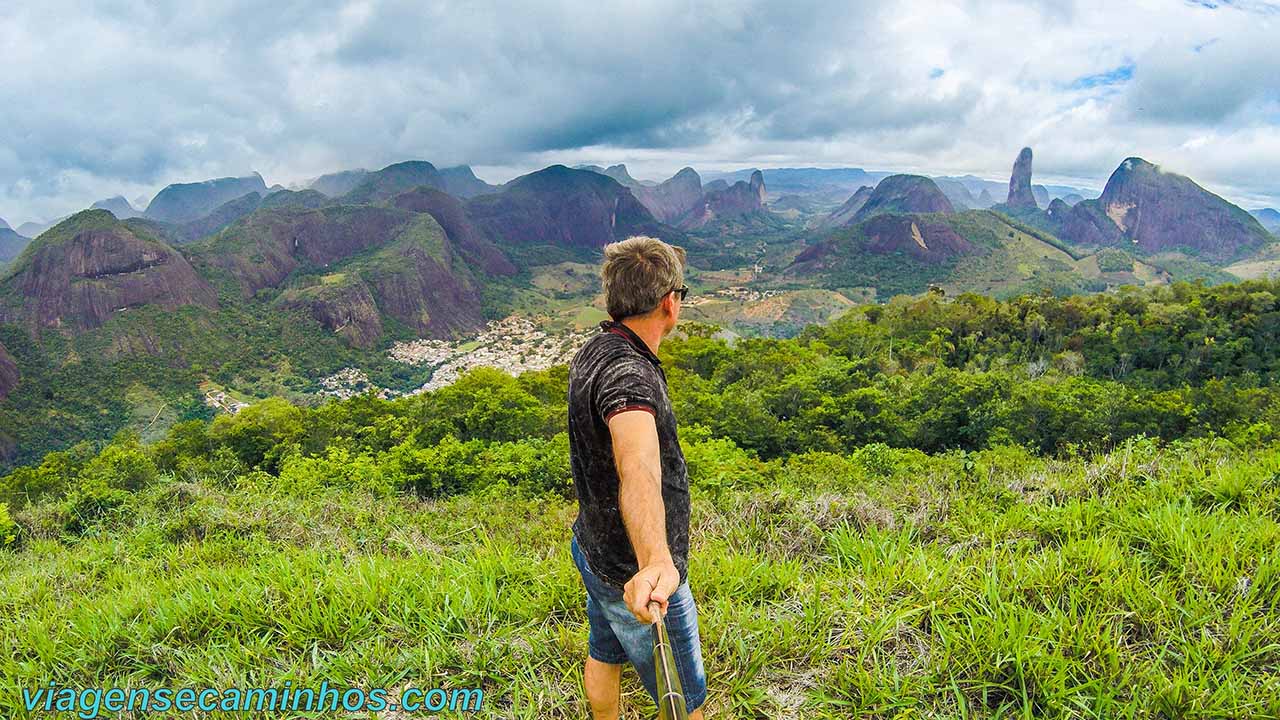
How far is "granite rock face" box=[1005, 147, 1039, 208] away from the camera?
19300 cm

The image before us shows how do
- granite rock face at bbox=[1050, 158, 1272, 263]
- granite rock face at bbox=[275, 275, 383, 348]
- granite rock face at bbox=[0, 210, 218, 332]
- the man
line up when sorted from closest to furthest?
the man → granite rock face at bbox=[0, 210, 218, 332] → granite rock face at bbox=[275, 275, 383, 348] → granite rock face at bbox=[1050, 158, 1272, 263]

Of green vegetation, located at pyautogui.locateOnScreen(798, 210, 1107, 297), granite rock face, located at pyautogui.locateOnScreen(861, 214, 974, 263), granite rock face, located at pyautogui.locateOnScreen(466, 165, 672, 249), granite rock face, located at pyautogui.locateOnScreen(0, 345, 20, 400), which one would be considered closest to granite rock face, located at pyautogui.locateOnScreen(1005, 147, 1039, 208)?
green vegetation, located at pyautogui.locateOnScreen(798, 210, 1107, 297)

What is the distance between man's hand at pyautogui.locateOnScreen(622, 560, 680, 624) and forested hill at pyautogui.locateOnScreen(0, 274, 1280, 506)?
6.56 meters

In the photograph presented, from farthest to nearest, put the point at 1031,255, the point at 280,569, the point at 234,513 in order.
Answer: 1. the point at 1031,255
2. the point at 234,513
3. the point at 280,569

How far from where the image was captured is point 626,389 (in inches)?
58.1

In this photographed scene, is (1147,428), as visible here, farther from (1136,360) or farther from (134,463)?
(134,463)

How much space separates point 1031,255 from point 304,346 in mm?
135906

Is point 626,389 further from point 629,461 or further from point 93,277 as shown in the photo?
point 93,277

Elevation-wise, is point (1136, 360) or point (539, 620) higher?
point (539, 620)

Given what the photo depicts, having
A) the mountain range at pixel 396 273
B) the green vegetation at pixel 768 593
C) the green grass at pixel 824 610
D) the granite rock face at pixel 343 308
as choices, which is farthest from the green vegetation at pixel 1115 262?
the green grass at pixel 824 610

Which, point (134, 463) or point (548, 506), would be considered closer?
point (548, 506)

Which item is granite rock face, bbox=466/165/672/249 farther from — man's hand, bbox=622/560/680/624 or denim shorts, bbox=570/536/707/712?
man's hand, bbox=622/560/680/624

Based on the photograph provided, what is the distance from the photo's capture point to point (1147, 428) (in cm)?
1441

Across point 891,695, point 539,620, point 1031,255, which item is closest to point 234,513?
point 539,620
